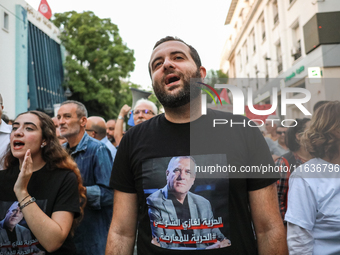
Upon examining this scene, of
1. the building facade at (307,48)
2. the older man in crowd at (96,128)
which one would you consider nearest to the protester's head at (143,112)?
the older man in crowd at (96,128)

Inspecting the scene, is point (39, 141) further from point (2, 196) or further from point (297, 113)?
point (297, 113)

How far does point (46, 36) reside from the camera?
16172 mm

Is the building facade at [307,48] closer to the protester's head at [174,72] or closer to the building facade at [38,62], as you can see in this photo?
the protester's head at [174,72]

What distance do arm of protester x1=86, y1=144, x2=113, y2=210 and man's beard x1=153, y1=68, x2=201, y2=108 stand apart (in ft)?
4.70

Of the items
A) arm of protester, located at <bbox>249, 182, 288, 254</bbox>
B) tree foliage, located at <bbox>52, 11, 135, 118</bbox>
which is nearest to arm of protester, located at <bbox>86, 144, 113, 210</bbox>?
arm of protester, located at <bbox>249, 182, 288, 254</bbox>

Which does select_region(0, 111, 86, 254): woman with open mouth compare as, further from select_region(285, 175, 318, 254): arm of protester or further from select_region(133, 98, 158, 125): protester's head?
select_region(133, 98, 158, 125): protester's head

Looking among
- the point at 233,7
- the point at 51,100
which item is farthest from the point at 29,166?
the point at 51,100

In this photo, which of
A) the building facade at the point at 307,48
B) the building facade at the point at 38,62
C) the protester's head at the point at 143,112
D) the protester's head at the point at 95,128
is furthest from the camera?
the building facade at the point at 38,62

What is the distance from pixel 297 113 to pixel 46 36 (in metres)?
16.8

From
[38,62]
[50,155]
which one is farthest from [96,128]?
[38,62]

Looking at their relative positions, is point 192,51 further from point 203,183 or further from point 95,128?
point 95,128

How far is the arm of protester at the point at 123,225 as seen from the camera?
1661 mm

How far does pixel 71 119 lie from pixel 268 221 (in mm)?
2352

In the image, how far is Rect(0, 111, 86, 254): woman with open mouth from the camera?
6.12 ft
